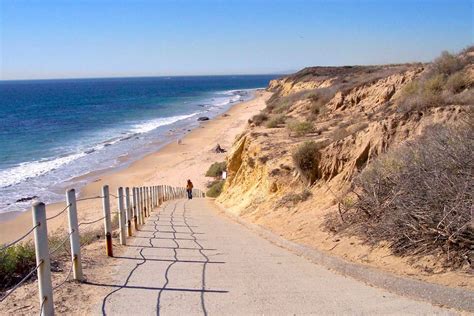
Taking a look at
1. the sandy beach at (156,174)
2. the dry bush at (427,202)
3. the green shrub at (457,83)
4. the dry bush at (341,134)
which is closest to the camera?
the dry bush at (427,202)

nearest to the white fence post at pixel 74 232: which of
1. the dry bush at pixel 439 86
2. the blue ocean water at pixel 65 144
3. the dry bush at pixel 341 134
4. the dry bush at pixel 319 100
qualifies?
the dry bush at pixel 439 86

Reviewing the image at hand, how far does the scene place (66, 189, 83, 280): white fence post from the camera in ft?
20.0

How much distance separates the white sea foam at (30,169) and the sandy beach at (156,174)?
5069 mm

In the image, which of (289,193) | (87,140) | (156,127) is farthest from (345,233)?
(156,127)

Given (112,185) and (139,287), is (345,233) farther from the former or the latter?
(112,185)

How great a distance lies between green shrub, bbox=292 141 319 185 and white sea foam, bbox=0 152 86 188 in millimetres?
25657

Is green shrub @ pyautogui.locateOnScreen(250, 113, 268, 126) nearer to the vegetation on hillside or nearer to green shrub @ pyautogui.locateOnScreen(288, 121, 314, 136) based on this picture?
the vegetation on hillside

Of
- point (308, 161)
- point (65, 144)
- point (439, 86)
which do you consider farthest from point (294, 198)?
point (65, 144)

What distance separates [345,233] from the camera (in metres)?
8.69

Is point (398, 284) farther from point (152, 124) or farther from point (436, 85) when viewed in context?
point (152, 124)

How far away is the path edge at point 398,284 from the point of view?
17.8ft

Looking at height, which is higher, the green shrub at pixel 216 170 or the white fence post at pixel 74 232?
the white fence post at pixel 74 232

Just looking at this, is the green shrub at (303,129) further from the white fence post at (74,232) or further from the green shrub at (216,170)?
the green shrub at (216,170)

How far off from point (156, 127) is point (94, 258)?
6019cm
